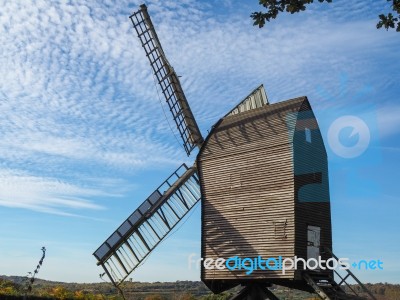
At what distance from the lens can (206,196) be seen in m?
19.3

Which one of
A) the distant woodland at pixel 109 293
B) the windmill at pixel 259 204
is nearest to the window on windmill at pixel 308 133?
the windmill at pixel 259 204

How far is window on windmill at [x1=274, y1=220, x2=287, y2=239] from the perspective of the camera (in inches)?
648

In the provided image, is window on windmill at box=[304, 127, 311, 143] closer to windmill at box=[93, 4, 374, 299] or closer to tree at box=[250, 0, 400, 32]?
windmill at box=[93, 4, 374, 299]

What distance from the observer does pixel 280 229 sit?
16594mm

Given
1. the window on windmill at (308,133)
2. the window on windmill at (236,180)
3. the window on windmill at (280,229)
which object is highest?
the window on windmill at (308,133)

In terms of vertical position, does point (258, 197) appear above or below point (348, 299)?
above

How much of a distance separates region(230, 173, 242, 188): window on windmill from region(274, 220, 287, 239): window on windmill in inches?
93.6

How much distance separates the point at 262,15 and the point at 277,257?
10.1 meters

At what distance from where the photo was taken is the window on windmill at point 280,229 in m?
16.5

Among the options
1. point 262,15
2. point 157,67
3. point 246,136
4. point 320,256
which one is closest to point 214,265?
point 320,256

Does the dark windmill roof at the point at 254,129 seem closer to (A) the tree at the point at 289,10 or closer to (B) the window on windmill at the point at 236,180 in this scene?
(B) the window on windmill at the point at 236,180

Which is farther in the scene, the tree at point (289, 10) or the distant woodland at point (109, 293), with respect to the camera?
the distant woodland at point (109, 293)

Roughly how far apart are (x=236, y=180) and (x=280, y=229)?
113 inches

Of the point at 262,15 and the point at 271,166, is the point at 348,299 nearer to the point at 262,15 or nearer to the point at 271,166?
the point at 271,166
